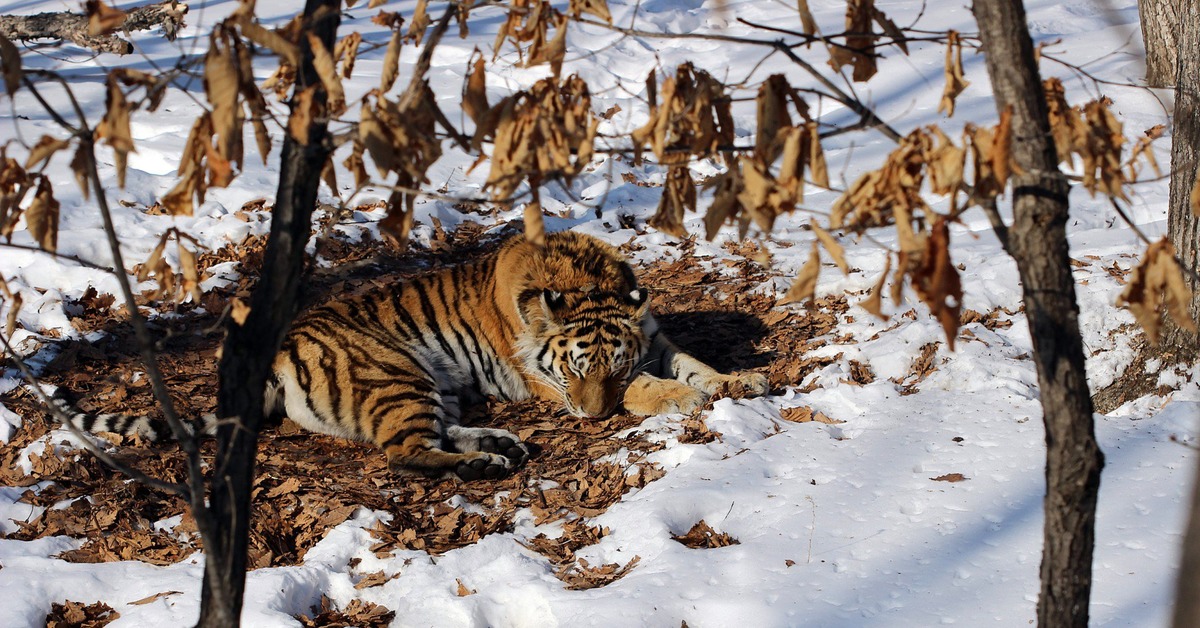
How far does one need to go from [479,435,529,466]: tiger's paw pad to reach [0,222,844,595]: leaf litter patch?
0.24ft

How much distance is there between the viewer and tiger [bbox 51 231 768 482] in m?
4.92

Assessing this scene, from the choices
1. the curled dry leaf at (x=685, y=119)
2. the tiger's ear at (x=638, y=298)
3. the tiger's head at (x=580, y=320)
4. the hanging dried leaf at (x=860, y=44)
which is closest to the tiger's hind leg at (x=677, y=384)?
the tiger's head at (x=580, y=320)

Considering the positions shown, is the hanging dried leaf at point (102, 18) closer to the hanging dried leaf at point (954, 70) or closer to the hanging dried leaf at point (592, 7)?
the hanging dried leaf at point (592, 7)

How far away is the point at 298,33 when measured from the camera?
183 cm

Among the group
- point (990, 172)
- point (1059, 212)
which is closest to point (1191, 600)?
point (990, 172)

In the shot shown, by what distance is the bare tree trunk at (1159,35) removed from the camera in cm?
732

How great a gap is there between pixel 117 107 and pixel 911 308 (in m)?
4.80

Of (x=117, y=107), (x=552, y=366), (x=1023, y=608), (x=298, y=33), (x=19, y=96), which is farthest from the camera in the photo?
(x=19, y=96)

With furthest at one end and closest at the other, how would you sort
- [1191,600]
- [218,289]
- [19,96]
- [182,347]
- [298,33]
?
[19,96]
[218,289]
[182,347]
[298,33]
[1191,600]

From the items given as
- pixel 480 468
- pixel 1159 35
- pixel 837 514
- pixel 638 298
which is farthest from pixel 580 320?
pixel 1159 35

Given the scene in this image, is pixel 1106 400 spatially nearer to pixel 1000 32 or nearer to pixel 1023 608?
pixel 1023 608

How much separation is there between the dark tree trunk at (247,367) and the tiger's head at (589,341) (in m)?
3.00

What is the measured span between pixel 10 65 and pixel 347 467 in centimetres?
336

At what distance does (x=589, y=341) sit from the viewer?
5.20m
